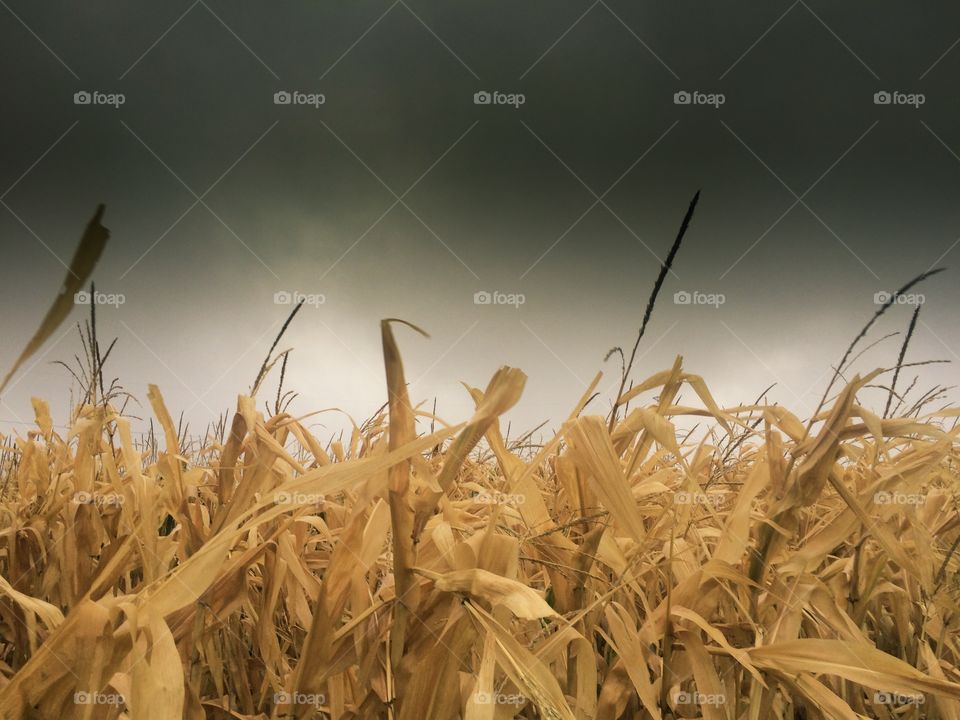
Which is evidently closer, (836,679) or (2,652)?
(836,679)

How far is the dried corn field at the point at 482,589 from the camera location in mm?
313

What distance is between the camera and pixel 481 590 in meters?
0.31

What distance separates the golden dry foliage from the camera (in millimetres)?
313

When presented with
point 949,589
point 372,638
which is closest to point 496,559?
point 372,638

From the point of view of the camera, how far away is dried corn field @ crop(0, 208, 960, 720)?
31cm

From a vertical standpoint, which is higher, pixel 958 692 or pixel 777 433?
pixel 777 433

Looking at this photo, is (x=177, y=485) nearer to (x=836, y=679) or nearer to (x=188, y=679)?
(x=188, y=679)

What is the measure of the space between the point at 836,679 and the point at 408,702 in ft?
1.08

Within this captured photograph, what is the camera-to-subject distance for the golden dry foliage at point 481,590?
0.31m

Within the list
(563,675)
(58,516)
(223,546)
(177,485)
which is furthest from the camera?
(58,516)

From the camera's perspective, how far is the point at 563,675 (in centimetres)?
40

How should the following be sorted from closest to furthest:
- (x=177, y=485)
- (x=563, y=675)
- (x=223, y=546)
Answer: (x=223, y=546) → (x=563, y=675) → (x=177, y=485)

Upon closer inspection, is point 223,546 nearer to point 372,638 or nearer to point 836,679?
point 372,638

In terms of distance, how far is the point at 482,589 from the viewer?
1.01ft
